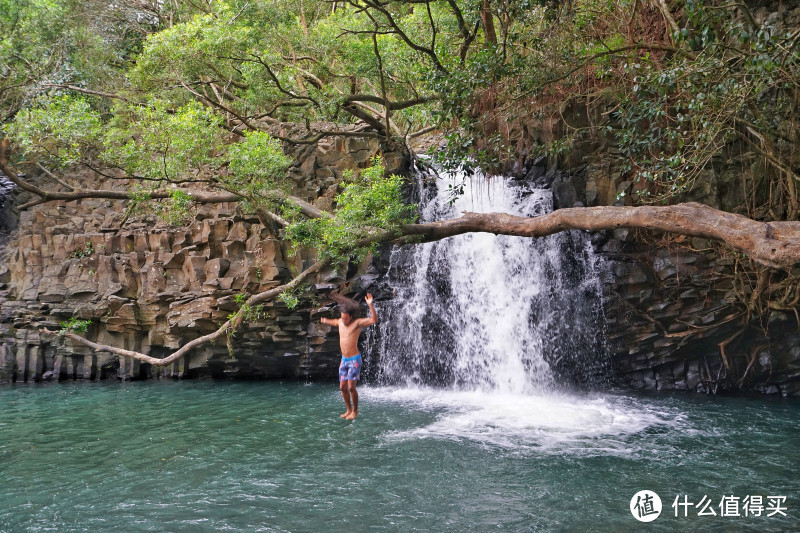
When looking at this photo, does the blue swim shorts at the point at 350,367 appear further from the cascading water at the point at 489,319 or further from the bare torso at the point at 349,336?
the cascading water at the point at 489,319

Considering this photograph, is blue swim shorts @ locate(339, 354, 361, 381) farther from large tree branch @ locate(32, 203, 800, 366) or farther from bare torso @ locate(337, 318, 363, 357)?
large tree branch @ locate(32, 203, 800, 366)

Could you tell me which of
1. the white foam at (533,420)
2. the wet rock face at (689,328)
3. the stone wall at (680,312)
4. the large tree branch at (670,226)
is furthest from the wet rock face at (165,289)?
the wet rock face at (689,328)

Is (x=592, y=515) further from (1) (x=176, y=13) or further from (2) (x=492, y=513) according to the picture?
(1) (x=176, y=13)

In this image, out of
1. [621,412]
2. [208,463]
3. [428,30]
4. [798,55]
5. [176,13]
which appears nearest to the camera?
[798,55]

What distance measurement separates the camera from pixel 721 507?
612 centimetres

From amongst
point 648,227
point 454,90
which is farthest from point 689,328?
point 454,90

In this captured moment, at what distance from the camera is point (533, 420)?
9.84m

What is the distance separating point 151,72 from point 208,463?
26.3ft

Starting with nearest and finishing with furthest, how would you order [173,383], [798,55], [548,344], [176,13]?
1. [798,55]
2. [548,344]
3. [173,383]
4. [176,13]

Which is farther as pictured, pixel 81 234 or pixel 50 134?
pixel 81 234

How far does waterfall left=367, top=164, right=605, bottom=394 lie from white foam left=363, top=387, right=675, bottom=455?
2.45 ft

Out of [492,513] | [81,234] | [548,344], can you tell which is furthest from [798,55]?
[81,234]

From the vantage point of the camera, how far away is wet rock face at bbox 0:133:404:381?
13.7 metres

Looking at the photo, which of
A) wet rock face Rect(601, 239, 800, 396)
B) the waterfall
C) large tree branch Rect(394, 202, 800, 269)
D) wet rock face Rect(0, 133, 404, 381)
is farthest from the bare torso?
wet rock face Rect(601, 239, 800, 396)
